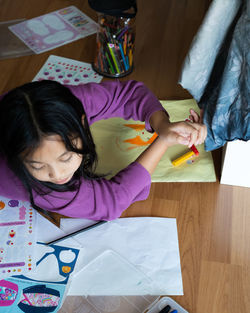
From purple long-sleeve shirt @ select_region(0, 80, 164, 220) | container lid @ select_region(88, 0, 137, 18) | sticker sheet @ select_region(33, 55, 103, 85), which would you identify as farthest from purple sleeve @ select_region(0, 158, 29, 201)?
container lid @ select_region(88, 0, 137, 18)

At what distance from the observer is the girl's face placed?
63cm

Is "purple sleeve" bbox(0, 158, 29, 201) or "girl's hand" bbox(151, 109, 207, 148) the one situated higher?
"girl's hand" bbox(151, 109, 207, 148)

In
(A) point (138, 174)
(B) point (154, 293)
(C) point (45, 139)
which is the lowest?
(B) point (154, 293)

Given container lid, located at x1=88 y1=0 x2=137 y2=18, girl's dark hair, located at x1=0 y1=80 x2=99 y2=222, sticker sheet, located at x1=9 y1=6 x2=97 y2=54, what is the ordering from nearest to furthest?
girl's dark hair, located at x1=0 y1=80 x2=99 y2=222 < container lid, located at x1=88 y1=0 x2=137 y2=18 < sticker sheet, located at x1=9 y1=6 x2=97 y2=54

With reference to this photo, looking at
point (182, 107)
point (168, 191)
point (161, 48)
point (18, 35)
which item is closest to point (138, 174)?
point (168, 191)

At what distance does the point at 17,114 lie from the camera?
61cm

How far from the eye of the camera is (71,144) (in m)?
0.66

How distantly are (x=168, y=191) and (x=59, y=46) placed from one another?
682 mm

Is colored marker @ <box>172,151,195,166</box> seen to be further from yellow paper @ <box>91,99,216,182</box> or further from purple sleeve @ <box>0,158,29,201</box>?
purple sleeve @ <box>0,158,29,201</box>

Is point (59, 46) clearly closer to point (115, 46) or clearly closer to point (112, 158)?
point (115, 46)

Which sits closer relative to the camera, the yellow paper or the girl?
the girl

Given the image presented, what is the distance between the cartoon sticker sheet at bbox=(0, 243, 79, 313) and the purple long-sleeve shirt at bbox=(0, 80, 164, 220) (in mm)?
89

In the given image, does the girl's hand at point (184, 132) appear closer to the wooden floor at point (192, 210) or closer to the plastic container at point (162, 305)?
the wooden floor at point (192, 210)

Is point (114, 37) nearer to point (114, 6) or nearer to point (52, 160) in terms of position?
point (114, 6)
